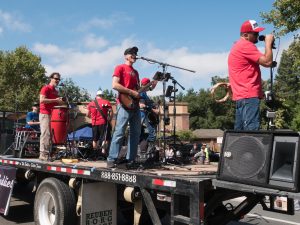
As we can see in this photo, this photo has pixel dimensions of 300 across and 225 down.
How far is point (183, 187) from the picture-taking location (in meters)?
3.82

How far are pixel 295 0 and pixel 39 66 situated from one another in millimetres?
31277

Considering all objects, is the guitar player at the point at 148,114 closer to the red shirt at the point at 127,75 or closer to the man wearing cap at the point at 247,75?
the red shirt at the point at 127,75

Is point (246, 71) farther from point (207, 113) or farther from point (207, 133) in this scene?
point (207, 113)

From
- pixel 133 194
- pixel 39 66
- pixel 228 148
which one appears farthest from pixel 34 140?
pixel 39 66

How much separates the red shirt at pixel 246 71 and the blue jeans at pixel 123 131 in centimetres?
157

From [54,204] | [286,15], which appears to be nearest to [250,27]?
[54,204]

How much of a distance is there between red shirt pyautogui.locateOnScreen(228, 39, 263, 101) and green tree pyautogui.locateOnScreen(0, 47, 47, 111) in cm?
3470

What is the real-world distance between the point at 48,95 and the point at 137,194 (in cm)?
376

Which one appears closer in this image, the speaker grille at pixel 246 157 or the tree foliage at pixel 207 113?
the speaker grille at pixel 246 157

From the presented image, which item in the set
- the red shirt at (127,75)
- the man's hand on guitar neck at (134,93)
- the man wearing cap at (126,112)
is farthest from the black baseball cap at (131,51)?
the man's hand on guitar neck at (134,93)

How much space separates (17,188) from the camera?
9430 millimetres

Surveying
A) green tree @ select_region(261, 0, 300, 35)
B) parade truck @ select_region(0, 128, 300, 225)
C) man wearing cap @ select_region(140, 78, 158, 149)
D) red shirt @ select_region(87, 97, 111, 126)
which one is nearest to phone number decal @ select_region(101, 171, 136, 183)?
parade truck @ select_region(0, 128, 300, 225)

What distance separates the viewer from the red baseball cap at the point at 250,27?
458cm

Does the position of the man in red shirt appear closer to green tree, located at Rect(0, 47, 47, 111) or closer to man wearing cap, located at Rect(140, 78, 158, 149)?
man wearing cap, located at Rect(140, 78, 158, 149)
